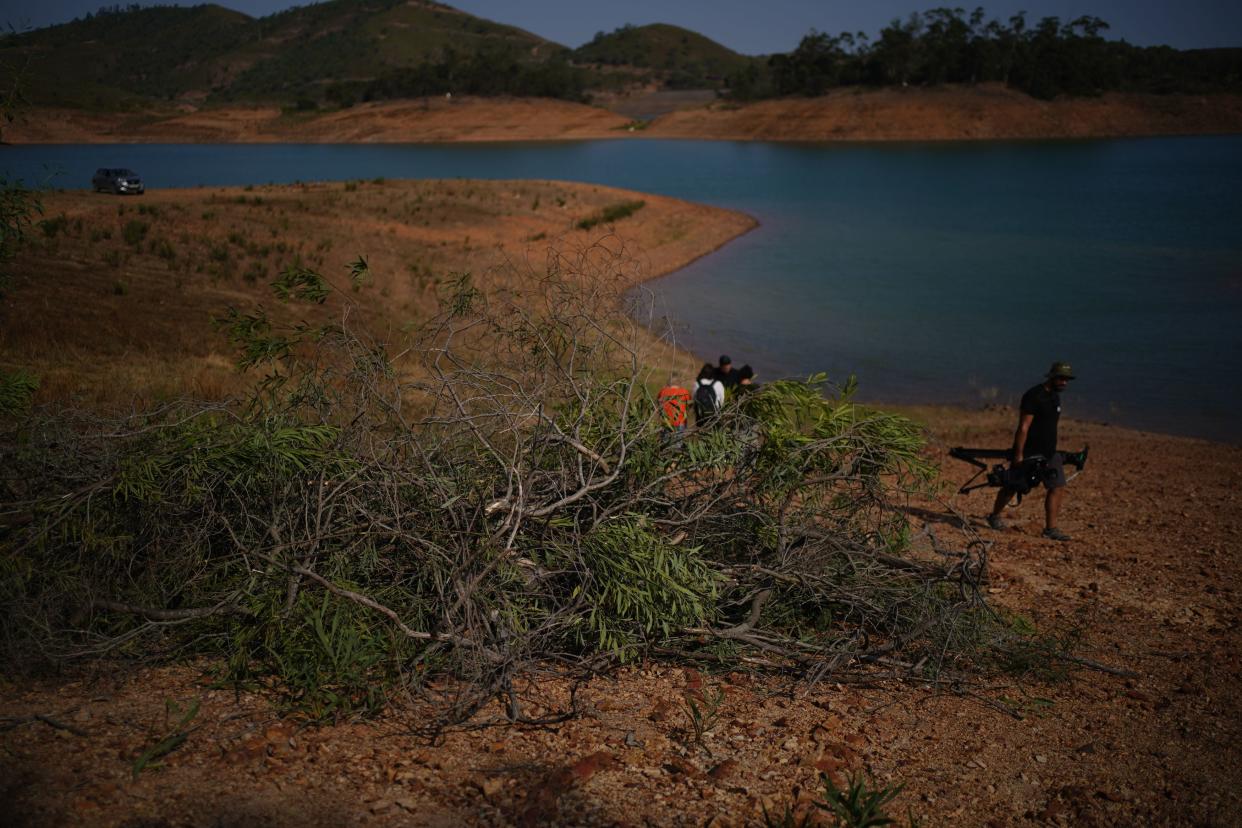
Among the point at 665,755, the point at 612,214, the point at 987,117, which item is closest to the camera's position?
the point at 665,755

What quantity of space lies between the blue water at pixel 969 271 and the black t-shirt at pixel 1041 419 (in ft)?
11.7

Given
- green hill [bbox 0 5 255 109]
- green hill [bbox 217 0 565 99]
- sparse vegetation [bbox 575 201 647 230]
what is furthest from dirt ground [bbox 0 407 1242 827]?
green hill [bbox 217 0 565 99]

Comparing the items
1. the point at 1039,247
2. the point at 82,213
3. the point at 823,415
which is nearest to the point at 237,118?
the point at 82,213

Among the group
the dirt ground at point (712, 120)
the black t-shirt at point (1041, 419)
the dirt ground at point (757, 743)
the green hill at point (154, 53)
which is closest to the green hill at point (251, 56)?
A: the green hill at point (154, 53)

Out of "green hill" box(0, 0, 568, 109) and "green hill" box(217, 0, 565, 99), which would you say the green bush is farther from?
"green hill" box(217, 0, 565, 99)

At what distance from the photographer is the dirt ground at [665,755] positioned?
3539 mm

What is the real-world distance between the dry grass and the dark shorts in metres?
4.09

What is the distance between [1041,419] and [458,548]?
575 cm

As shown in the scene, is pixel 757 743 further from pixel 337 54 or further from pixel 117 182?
pixel 337 54

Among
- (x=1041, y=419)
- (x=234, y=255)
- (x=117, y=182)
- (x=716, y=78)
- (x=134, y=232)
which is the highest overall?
(x=716, y=78)

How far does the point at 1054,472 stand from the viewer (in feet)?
26.1

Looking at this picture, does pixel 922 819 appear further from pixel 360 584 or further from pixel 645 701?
pixel 360 584

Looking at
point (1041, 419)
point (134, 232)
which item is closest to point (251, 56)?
point (134, 232)

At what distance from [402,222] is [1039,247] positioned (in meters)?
22.8
